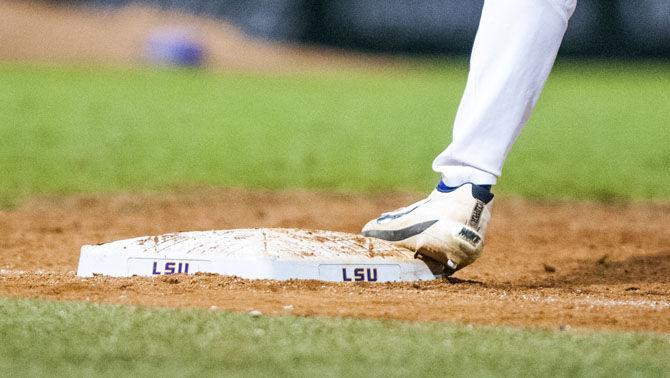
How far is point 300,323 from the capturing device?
7.90 ft

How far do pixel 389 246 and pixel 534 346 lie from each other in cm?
109

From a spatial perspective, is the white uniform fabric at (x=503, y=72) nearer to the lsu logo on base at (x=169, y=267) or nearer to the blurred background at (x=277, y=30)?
the lsu logo on base at (x=169, y=267)

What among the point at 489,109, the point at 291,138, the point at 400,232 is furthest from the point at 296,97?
the point at 489,109

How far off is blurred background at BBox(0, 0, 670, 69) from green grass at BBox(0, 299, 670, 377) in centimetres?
1844

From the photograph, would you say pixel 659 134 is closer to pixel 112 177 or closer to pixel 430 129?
pixel 430 129

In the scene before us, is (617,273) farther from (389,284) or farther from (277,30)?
(277,30)

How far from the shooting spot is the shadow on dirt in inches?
136

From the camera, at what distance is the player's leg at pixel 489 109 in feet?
10.3

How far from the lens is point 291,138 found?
9148 millimetres

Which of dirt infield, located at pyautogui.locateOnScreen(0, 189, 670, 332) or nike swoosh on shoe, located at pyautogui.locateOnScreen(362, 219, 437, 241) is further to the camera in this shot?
nike swoosh on shoe, located at pyautogui.locateOnScreen(362, 219, 437, 241)

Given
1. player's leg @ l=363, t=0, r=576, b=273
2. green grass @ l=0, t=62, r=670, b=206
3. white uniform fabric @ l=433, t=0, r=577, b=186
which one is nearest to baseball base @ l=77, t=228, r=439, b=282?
player's leg @ l=363, t=0, r=576, b=273

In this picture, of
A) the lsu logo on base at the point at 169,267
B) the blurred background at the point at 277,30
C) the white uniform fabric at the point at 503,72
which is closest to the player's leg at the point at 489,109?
the white uniform fabric at the point at 503,72

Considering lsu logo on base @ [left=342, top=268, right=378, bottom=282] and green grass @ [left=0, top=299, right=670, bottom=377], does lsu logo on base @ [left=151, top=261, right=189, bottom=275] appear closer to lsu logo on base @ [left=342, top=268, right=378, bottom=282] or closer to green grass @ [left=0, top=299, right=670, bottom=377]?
lsu logo on base @ [left=342, top=268, right=378, bottom=282]

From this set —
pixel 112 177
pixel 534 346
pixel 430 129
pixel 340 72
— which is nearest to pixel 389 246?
pixel 534 346
